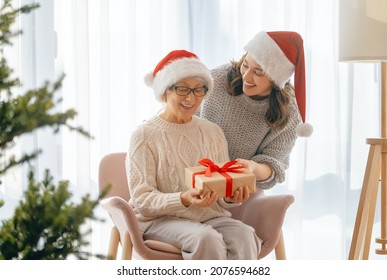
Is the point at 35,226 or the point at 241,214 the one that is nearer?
the point at 35,226

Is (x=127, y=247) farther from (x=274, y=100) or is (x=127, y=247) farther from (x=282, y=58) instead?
(x=282, y=58)

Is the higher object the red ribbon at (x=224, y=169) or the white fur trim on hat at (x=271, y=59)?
the white fur trim on hat at (x=271, y=59)

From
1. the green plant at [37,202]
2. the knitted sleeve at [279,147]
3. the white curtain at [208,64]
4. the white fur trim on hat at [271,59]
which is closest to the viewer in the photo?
the green plant at [37,202]

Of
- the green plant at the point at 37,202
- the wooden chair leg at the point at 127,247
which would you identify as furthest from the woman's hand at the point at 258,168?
the green plant at the point at 37,202

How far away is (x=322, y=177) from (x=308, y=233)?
0.33 meters

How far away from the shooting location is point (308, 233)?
3416mm

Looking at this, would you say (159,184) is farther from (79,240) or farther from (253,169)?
(79,240)

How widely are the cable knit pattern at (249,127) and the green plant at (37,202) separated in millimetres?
1480

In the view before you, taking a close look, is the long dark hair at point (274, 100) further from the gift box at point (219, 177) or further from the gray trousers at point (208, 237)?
the gray trousers at point (208, 237)

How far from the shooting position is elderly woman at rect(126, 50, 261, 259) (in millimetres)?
2080

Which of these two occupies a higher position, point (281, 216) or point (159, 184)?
point (159, 184)

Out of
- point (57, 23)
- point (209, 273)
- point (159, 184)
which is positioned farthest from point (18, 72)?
point (209, 273)

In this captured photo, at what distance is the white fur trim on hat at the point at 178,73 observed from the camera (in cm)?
216

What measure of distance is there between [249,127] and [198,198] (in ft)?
1.50
